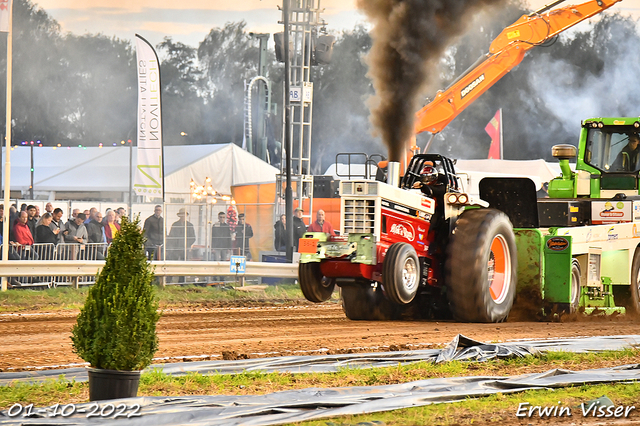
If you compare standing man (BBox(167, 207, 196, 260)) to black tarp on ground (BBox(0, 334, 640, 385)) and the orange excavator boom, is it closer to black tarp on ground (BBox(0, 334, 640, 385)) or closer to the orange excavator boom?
the orange excavator boom

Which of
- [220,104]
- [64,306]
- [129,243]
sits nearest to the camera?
[129,243]

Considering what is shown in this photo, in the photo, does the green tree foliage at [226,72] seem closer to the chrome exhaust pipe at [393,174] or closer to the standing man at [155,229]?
the standing man at [155,229]

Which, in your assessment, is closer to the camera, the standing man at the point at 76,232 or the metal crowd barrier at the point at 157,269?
the metal crowd barrier at the point at 157,269

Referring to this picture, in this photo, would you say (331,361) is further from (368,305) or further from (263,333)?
(368,305)

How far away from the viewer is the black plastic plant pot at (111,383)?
208 inches

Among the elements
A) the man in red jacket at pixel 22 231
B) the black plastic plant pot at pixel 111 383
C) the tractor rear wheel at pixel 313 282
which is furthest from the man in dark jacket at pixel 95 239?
the black plastic plant pot at pixel 111 383

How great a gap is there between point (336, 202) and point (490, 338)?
15006mm

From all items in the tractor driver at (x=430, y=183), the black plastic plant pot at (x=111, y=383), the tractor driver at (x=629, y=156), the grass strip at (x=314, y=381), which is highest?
the tractor driver at (x=629, y=156)

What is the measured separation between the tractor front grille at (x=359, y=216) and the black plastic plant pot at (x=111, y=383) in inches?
226

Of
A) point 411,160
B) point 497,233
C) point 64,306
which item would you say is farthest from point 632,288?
point 64,306

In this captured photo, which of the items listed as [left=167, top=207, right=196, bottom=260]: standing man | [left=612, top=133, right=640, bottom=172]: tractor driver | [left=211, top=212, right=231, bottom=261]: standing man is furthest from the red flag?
[left=612, top=133, right=640, bottom=172]: tractor driver

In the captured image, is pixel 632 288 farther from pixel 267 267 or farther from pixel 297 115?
pixel 297 115

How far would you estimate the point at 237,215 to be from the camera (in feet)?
69.0

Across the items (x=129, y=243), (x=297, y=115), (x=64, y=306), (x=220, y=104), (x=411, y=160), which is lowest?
(x=64, y=306)
